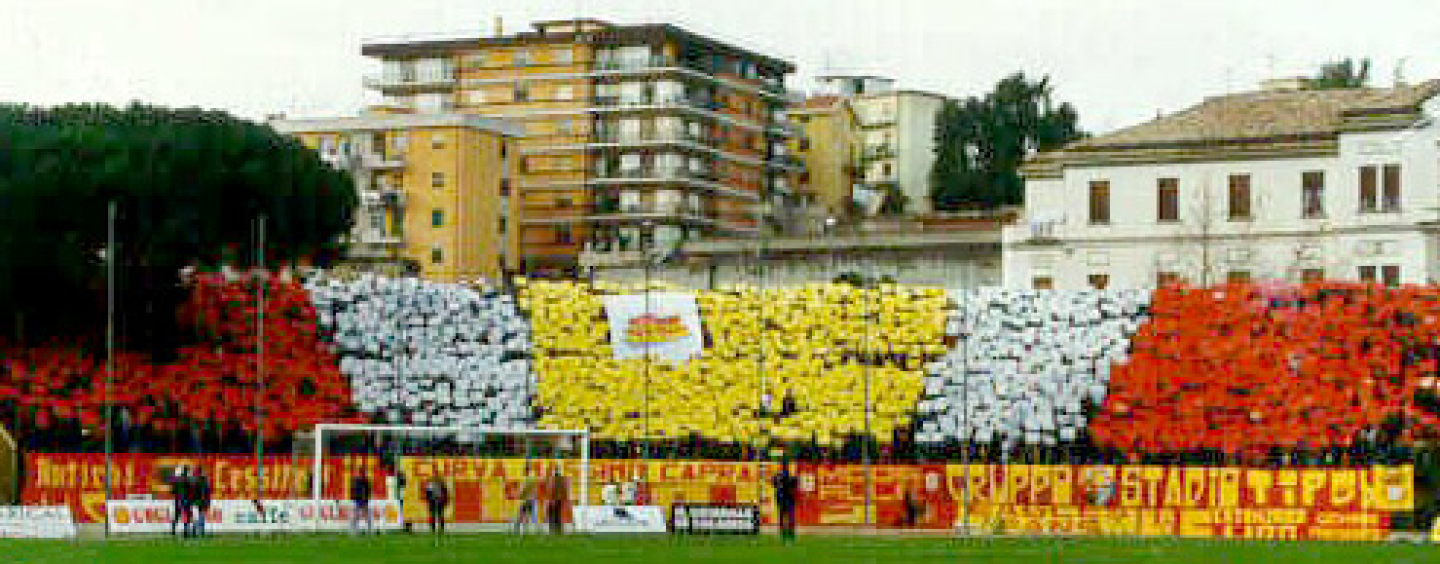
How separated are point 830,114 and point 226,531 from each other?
80.8 m

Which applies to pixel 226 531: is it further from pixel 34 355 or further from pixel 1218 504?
pixel 1218 504

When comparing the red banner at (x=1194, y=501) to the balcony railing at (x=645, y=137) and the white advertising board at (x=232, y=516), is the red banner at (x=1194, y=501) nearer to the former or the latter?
the white advertising board at (x=232, y=516)

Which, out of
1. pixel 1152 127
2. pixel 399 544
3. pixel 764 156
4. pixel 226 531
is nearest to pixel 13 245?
pixel 226 531

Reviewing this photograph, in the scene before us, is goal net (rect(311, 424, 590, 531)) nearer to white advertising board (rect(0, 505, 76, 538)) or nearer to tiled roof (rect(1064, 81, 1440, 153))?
white advertising board (rect(0, 505, 76, 538))

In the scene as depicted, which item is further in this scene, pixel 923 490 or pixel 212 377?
pixel 212 377

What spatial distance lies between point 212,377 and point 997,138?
49371 millimetres

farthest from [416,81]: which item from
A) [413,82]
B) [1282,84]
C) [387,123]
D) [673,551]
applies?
[673,551]

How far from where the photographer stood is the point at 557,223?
12794cm

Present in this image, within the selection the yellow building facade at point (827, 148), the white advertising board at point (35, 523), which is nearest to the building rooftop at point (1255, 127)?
the white advertising board at point (35, 523)

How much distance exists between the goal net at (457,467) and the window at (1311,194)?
25122mm

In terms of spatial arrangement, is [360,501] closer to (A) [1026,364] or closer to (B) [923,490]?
(B) [923,490]

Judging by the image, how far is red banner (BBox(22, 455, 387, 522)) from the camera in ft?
228

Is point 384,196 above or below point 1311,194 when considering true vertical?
above

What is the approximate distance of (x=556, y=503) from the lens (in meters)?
62.3
